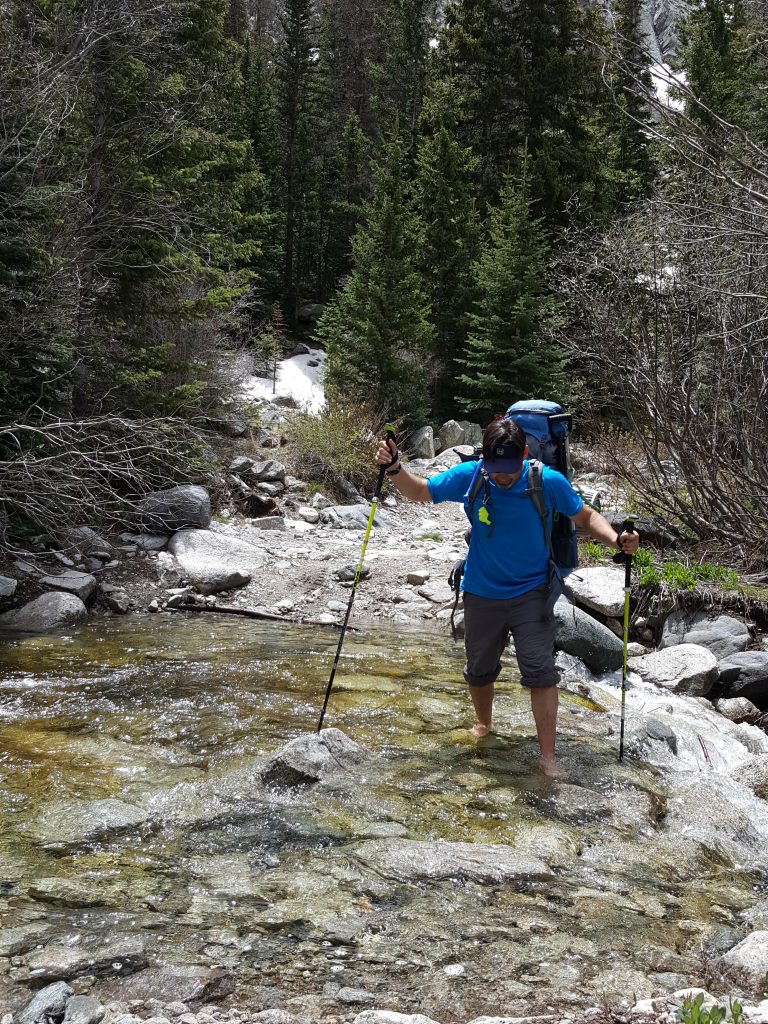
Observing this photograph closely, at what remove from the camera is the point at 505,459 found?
4.35 m

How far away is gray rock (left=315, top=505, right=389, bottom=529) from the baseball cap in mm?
8511

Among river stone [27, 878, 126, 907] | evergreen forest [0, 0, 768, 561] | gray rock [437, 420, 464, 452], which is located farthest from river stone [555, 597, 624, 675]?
gray rock [437, 420, 464, 452]

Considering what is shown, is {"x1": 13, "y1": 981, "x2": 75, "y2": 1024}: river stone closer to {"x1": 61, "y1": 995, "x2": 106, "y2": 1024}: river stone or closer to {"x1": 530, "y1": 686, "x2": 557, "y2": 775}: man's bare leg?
{"x1": 61, "y1": 995, "x2": 106, "y2": 1024}: river stone

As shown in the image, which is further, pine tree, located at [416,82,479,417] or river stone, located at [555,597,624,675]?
pine tree, located at [416,82,479,417]

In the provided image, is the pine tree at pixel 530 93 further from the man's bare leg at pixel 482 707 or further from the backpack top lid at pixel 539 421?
the man's bare leg at pixel 482 707

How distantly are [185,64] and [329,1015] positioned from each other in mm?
14769

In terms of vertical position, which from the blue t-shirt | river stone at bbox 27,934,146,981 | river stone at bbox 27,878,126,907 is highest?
the blue t-shirt

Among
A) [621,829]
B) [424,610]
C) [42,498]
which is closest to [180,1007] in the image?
[621,829]

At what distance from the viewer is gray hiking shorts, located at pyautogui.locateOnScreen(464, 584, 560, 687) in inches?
184

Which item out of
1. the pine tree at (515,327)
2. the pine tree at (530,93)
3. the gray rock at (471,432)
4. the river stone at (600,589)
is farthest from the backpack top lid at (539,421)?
the pine tree at (530,93)

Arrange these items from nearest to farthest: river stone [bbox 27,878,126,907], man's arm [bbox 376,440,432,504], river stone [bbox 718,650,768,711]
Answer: river stone [bbox 27,878,126,907]
man's arm [bbox 376,440,432,504]
river stone [bbox 718,650,768,711]

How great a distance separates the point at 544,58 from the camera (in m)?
27.0

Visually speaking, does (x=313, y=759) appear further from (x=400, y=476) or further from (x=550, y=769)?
(x=400, y=476)

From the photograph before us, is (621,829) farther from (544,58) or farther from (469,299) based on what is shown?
(544,58)
